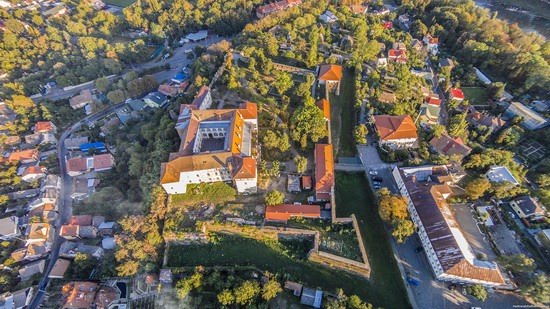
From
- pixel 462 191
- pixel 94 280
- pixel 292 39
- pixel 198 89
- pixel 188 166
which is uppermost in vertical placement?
pixel 292 39

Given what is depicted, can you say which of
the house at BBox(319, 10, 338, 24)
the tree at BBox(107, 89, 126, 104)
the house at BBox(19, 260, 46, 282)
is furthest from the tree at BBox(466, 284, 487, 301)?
the tree at BBox(107, 89, 126, 104)

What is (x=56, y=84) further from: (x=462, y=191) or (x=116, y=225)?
(x=462, y=191)

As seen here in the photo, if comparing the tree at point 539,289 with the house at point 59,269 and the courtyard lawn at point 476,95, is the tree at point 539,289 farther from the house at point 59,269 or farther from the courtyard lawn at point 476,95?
the house at point 59,269

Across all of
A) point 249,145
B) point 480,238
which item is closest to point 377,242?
point 480,238

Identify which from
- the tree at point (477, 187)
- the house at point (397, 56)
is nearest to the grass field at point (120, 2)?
the house at point (397, 56)

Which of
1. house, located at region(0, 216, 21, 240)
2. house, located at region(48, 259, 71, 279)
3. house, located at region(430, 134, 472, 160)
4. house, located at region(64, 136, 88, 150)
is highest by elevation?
house, located at region(430, 134, 472, 160)

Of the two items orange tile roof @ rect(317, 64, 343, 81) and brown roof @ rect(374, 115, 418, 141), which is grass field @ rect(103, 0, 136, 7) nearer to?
orange tile roof @ rect(317, 64, 343, 81)
